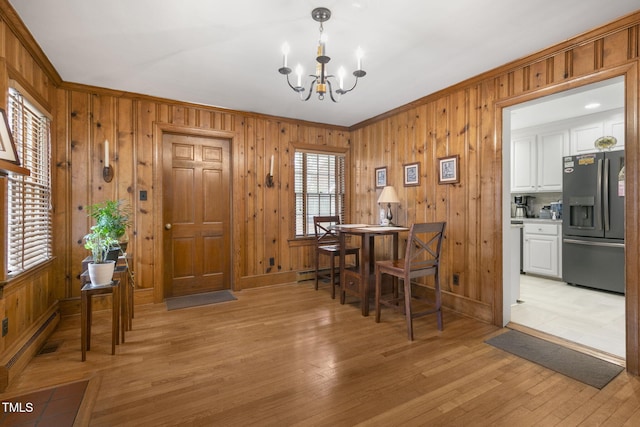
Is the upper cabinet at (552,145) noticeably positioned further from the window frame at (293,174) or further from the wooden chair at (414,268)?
the wooden chair at (414,268)

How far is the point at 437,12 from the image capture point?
7.16 feet

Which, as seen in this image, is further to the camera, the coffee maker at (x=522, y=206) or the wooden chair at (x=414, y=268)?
the coffee maker at (x=522, y=206)

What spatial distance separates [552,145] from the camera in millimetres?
5031

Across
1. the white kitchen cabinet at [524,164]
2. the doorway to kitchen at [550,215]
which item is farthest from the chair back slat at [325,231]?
the white kitchen cabinet at [524,164]

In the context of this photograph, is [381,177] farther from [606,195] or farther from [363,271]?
[606,195]

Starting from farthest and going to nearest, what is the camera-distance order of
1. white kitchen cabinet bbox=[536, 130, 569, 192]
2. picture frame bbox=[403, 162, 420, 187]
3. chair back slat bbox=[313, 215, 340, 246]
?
white kitchen cabinet bbox=[536, 130, 569, 192]
chair back slat bbox=[313, 215, 340, 246]
picture frame bbox=[403, 162, 420, 187]

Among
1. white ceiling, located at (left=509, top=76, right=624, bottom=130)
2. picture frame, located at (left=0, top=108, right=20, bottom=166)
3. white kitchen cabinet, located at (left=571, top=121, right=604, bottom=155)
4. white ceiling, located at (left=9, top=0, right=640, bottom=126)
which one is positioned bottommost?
picture frame, located at (left=0, top=108, right=20, bottom=166)

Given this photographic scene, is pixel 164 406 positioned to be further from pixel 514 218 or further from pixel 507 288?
pixel 514 218

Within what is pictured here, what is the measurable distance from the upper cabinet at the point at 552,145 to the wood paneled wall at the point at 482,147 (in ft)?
8.76

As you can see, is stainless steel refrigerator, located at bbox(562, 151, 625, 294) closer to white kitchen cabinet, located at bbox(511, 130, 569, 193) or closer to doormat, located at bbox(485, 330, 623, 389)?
white kitchen cabinet, located at bbox(511, 130, 569, 193)

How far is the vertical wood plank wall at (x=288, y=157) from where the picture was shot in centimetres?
239

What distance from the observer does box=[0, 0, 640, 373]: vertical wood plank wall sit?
2.39m

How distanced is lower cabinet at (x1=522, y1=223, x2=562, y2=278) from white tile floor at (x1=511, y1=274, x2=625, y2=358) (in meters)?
0.33

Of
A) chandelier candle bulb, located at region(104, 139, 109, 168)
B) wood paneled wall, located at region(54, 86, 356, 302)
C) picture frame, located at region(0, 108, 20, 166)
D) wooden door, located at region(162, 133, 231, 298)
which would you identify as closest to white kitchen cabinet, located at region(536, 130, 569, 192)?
wood paneled wall, located at region(54, 86, 356, 302)
